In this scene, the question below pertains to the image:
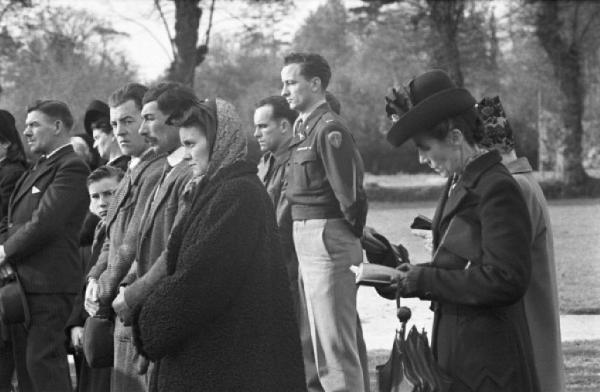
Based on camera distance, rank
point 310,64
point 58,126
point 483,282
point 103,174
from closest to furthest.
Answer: point 483,282 < point 103,174 < point 310,64 < point 58,126

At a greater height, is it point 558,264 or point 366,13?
point 366,13

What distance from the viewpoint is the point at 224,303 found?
4.30m

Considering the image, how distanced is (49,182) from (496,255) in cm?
436

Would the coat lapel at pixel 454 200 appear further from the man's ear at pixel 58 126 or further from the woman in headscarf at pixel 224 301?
the man's ear at pixel 58 126

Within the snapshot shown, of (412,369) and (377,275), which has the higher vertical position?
(377,275)

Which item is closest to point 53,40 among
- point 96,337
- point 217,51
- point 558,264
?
point 217,51

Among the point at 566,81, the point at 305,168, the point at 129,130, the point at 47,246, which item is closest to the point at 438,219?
the point at 129,130

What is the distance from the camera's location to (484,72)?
35.4 m

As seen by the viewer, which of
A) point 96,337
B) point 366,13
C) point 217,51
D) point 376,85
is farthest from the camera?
point 376,85

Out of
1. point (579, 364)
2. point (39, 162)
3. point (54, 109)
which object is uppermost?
point (54, 109)

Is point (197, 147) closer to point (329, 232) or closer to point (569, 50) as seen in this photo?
point (329, 232)

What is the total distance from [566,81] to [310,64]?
85.2ft

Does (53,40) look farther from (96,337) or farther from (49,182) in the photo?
(96,337)

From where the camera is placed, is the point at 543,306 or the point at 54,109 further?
the point at 54,109
